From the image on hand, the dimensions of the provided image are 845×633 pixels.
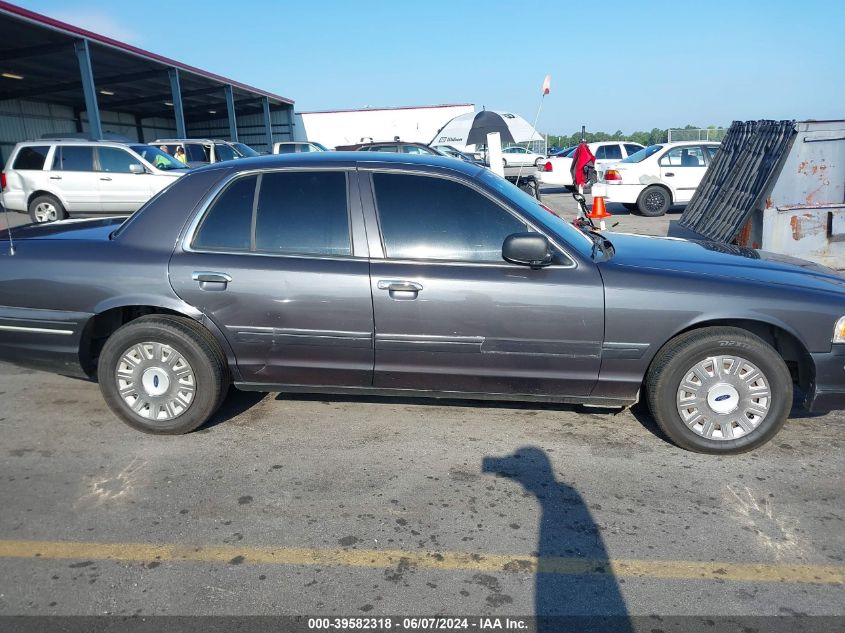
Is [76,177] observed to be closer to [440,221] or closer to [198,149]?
[198,149]

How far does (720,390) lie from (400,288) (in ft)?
6.21

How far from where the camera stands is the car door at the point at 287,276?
3.58m

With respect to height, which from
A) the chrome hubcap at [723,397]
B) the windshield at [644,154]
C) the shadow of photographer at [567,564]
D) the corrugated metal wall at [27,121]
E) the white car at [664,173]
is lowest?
the shadow of photographer at [567,564]

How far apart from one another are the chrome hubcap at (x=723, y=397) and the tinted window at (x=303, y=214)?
6.98 feet

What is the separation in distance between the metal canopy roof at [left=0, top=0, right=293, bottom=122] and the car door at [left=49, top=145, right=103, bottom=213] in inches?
211

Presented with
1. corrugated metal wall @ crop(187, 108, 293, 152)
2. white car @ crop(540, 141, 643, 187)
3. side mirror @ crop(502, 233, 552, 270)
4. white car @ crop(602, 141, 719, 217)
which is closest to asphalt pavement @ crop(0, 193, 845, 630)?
side mirror @ crop(502, 233, 552, 270)

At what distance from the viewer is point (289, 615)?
236 centimetres

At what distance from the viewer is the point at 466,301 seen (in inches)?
137

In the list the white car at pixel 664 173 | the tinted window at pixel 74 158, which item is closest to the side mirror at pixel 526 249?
the white car at pixel 664 173

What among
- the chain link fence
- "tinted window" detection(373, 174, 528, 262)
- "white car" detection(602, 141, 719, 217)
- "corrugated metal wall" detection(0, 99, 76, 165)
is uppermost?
"corrugated metal wall" detection(0, 99, 76, 165)

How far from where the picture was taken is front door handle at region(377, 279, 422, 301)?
3.50 metres

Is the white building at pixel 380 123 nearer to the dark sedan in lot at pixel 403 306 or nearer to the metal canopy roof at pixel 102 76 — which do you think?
the metal canopy roof at pixel 102 76

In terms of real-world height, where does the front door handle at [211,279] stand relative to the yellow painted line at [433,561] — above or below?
above

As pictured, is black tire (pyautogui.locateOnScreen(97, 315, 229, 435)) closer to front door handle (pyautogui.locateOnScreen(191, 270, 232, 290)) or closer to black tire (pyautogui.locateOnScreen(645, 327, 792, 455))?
front door handle (pyautogui.locateOnScreen(191, 270, 232, 290))
